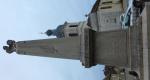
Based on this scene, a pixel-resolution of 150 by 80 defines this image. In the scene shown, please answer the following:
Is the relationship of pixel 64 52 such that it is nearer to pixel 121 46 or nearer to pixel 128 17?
pixel 121 46

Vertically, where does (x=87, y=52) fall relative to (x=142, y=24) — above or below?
below

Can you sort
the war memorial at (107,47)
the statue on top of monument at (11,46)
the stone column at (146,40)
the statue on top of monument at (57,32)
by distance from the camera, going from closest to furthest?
the stone column at (146,40) < the war memorial at (107,47) < the statue on top of monument at (11,46) < the statue on top of monument at (57,32)

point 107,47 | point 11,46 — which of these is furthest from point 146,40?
point 11,46

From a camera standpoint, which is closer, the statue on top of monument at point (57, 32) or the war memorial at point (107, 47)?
the war memorial at point (107, 47)

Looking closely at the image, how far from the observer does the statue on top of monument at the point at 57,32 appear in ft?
214

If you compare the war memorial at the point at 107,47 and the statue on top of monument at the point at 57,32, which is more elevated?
the war memorial at the point at 107,47

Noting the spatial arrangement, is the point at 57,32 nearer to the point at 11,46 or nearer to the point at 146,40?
the point at 11,46

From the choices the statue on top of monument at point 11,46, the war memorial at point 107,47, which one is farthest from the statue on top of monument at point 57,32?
the war memorial at point 107,47

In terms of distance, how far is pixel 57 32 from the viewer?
2613 inches

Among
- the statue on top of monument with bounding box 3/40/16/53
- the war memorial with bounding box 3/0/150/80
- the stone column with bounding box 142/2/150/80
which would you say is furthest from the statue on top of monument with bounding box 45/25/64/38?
the stone column with bounding box 142/2/150/80

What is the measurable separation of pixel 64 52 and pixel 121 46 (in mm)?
2882

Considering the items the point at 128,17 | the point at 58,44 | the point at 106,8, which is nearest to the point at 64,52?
the point at 58,44

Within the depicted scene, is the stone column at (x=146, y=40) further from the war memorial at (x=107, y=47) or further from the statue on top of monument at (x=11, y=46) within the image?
the statue on top of monument at (x=11, y=46)

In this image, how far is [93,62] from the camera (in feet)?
54.2
